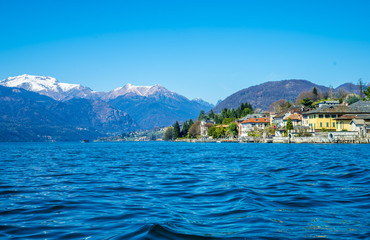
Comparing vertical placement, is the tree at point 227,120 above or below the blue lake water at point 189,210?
above

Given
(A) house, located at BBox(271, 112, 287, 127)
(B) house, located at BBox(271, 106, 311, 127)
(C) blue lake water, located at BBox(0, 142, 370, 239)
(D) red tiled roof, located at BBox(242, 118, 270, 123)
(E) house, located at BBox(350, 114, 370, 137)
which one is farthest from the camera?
(D) red tiled roof, located at BBox(242, 118, 270, 123)

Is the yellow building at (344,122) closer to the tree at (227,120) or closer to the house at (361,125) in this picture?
the house at (361,125)

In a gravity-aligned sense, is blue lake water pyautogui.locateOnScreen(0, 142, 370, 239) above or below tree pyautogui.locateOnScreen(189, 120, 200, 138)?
below

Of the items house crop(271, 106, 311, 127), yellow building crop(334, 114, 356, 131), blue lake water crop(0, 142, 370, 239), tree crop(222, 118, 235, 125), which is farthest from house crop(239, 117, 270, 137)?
blue lake water crop(0, 142, 370, 239)

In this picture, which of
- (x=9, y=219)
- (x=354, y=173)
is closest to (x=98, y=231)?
(x=9, y=219)

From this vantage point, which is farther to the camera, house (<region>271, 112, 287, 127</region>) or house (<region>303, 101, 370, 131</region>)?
house (<region>271, 112, 287, 127</region>)

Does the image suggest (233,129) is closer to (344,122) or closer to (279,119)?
(279,119)

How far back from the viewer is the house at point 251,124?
151125mm

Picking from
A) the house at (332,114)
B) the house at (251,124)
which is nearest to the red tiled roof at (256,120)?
the house at (251,124)

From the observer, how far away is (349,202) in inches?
448

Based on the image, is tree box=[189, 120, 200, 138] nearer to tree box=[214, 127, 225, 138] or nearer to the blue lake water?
tree box=[214, 127, 225, 138]

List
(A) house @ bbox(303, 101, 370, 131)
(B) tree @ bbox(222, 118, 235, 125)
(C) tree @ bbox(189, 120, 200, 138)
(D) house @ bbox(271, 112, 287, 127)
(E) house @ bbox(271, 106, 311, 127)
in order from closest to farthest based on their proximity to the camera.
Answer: (A) house @ bbox(303, 101, 370, 131) → (E) house @ bbox(271, 106, 311, 127) → (D) house @ bbox(271, 112, 287, 127) → (B) tree @ bbox(222, 118, 235, 125) → (C) tree @ bbox(189, 120, 200, 138)

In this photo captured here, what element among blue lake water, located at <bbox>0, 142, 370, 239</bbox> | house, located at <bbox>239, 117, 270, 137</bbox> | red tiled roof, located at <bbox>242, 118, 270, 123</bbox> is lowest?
blue lake water, located at <bbox>0, 142, 370, 239</bbox>

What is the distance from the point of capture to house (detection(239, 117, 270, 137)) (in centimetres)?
15112
